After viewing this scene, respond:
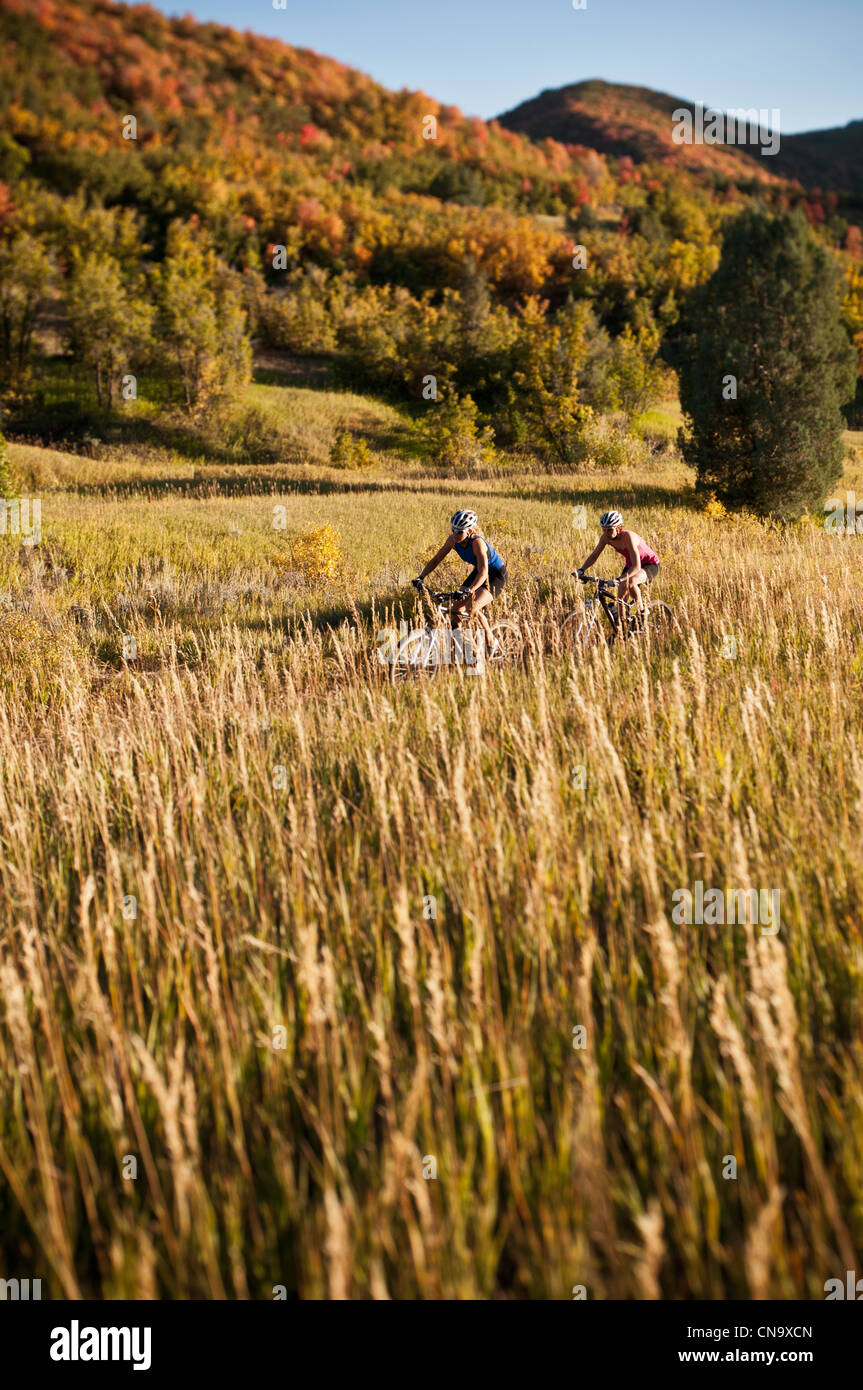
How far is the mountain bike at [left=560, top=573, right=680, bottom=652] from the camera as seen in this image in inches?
237

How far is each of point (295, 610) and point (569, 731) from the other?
20.7ft

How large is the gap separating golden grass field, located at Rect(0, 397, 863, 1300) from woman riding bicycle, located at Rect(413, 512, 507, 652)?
280 centimetres

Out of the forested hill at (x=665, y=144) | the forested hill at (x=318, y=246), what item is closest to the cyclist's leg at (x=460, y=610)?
the forested hill at (x=318, y=246)

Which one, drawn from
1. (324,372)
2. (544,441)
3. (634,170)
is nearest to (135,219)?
(324,372)

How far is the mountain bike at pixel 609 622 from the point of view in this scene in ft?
19.7

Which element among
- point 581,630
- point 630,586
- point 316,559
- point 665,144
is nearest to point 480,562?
point 581,630

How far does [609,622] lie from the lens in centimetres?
767

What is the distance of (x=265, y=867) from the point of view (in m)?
2.79

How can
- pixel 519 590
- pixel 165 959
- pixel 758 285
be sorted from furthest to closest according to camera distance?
pixel 758 285 → pixel 519 590 → pixel 165 959

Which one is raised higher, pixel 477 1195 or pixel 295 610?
pixel 295 610

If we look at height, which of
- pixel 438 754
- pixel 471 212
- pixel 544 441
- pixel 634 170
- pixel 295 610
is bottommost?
pixel 438 754

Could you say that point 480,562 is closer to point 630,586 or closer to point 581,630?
point 581,630

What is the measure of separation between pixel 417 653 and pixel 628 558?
280 cm

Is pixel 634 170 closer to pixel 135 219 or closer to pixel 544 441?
pixel 135 219
